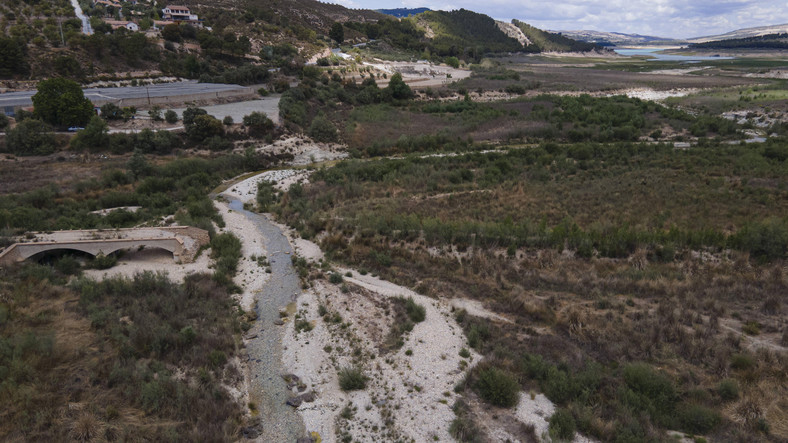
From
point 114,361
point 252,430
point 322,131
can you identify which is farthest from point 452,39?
point 252,430

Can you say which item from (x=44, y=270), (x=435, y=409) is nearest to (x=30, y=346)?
(x=44, y=270)

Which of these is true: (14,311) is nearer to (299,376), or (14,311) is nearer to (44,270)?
(44,270)

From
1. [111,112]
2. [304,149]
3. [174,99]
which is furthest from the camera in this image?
[174,99]

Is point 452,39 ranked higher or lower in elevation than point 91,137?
higher

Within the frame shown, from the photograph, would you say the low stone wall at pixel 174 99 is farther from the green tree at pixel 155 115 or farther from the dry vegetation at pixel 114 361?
the dry vegetation at pixel 114 361

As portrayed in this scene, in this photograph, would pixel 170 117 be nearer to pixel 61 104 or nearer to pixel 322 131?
pixel 61 104

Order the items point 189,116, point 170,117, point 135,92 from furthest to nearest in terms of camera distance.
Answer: point 135,92 → point 170,117 → point 189,116

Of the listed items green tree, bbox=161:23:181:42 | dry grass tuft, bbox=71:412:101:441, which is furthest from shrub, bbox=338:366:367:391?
green tree, bbox=161:23:181:42
